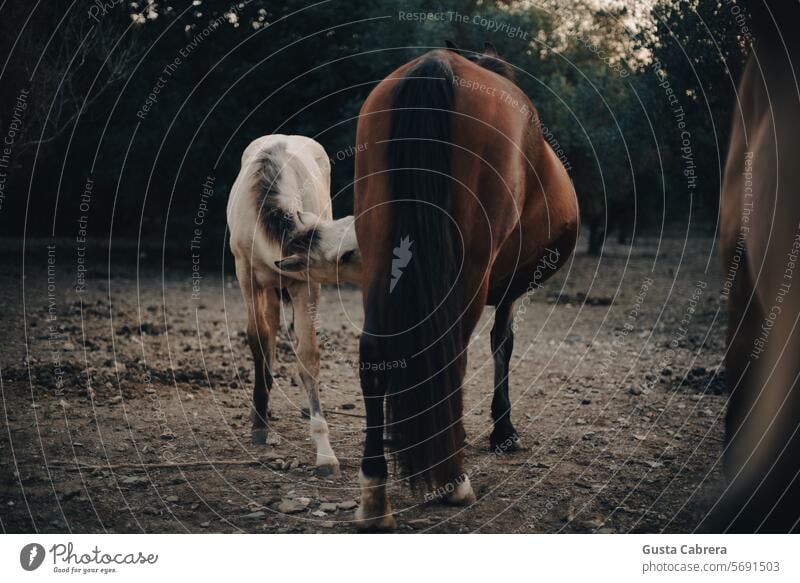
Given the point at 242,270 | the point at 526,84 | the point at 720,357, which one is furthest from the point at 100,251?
the point at 720,357

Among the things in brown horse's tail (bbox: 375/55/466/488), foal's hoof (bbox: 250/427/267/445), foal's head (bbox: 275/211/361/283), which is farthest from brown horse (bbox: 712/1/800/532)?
foal's hoof (bbox: 250/427/267/445)

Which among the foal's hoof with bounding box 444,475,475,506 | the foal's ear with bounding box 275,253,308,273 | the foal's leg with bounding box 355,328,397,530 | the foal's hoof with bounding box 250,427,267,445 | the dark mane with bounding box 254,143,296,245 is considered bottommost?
the foal's hoof with bounding box 250,427,267,445

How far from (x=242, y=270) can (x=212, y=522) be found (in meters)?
2.11

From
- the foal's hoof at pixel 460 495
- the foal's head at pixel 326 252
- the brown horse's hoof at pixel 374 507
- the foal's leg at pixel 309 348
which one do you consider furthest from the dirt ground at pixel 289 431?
the foal's head at pixel 326 252

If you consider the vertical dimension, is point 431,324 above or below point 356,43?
below

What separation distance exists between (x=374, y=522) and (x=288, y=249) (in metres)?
1.87

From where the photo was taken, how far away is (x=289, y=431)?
6020mm

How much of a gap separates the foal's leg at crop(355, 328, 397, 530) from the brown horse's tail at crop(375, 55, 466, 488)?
8 centimetres

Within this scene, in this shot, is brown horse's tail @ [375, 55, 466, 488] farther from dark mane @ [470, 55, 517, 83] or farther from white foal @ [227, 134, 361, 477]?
dark mane @ [470, 55, 517, 83]

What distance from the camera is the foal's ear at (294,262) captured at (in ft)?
14.6

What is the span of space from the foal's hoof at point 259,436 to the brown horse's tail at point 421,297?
2.37 meters

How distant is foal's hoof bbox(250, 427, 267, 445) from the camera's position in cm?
565

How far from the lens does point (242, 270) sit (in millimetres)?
5516
